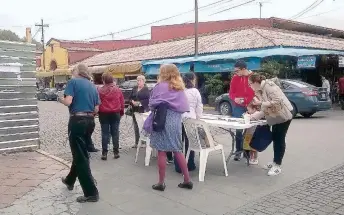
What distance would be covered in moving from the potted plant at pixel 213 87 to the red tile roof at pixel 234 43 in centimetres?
209

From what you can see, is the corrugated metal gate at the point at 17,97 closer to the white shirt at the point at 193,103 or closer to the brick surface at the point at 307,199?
the white shirt at the point at 193,103

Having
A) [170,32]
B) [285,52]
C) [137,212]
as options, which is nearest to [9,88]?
[137,212]

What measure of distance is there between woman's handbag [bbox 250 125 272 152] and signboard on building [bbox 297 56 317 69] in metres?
11.1

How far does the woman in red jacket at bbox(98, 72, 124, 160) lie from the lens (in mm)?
Result: 6828

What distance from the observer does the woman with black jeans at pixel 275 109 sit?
5.50 m

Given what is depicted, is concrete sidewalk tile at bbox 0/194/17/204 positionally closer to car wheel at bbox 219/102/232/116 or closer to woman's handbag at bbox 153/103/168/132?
woman's handbag at bbox 153/103/168/132

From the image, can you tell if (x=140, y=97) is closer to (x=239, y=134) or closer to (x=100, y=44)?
(x=239, y=134)

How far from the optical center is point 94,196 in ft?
15.4

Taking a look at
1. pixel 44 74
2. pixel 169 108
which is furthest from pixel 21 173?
pixel 44 74

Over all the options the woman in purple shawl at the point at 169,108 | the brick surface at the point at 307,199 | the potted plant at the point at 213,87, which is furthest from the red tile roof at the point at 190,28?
the woman in purple shawl at the point at 169,108

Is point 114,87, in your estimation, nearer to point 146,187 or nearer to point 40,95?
point 146,187

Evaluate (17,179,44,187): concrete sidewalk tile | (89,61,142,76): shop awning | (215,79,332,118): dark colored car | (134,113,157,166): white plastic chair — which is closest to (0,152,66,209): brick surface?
(17,179,44,187): concrete sidewalk tile

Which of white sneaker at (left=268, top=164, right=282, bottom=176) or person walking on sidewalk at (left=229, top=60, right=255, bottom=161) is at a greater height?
person walking on sidewalk at (left=229, top=60, right=255, bottom=161)

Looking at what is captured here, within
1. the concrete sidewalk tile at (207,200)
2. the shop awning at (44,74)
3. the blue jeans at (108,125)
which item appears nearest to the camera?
the concrete sidewalk tile at (207,200)
